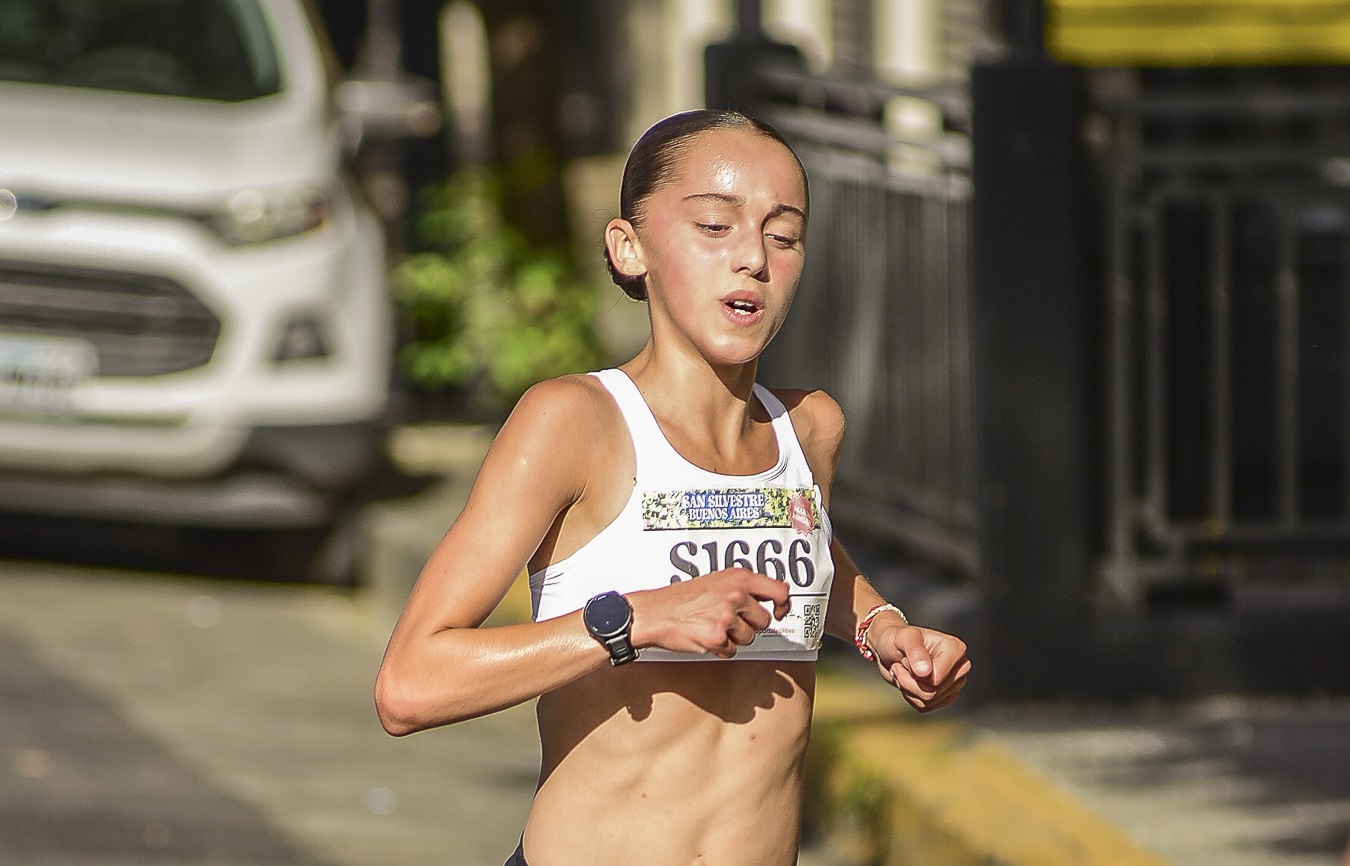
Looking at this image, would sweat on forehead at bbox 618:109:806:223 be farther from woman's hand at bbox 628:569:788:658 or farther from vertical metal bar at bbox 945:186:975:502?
vertical metal bar at bbox 945:186:975:502

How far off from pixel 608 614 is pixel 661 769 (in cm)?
31

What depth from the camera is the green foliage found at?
1086cm

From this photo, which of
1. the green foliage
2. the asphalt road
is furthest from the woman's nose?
the green foliage

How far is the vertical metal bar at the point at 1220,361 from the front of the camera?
254 inches

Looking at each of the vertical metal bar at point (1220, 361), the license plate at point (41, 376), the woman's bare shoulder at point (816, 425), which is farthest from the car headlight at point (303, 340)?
the woman's bare shoulder at point (816, 425)

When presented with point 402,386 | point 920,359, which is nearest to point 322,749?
point 920,359

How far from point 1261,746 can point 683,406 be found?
3682 mm

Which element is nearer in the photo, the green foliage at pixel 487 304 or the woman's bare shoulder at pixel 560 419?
the woman's bare shoulder at pixel 560 419

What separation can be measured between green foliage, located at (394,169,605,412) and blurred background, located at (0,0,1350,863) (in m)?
0.02

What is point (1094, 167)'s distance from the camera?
6.38 meters

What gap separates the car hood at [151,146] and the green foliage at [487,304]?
220cm

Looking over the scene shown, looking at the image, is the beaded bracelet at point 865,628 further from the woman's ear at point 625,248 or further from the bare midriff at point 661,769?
the woman's ear at point 625,248

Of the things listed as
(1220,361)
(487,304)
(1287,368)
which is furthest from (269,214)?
(1287,368)

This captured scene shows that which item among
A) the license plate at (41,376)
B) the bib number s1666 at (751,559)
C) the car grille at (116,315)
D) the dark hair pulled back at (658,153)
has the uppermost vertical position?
the dark hair pulled back at (658,153)
